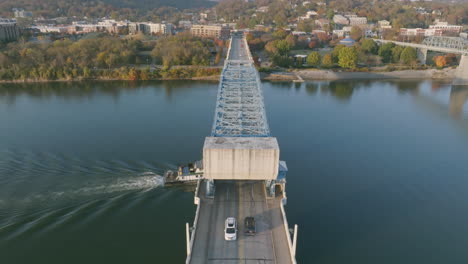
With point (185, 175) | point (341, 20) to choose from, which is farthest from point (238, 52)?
point (341, 20)

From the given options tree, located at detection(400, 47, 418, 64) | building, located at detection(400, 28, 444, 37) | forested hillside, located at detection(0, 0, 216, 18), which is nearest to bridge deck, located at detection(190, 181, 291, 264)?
tree, located at detection(400, 47, 418, 64)

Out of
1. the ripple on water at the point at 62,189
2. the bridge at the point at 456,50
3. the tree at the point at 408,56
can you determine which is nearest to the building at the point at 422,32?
the bridge at the point at 456,50

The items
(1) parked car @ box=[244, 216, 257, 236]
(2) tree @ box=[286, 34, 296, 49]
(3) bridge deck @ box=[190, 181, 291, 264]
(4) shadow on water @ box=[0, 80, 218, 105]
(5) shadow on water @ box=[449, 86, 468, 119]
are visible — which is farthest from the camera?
(2) tree @ box=[286, 34, 296, 49]

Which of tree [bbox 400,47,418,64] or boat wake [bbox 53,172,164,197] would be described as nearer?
boat wake [bbox 53,172,164,197]

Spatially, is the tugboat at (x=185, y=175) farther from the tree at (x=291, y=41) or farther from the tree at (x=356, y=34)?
the tree at (x=356, y=34)

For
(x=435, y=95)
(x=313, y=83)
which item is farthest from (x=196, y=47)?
(x=435, y=95)

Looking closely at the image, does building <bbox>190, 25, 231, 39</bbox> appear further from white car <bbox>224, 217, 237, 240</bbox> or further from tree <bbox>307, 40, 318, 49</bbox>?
white car <bbox>224, 217, 237, 240</bbox>
